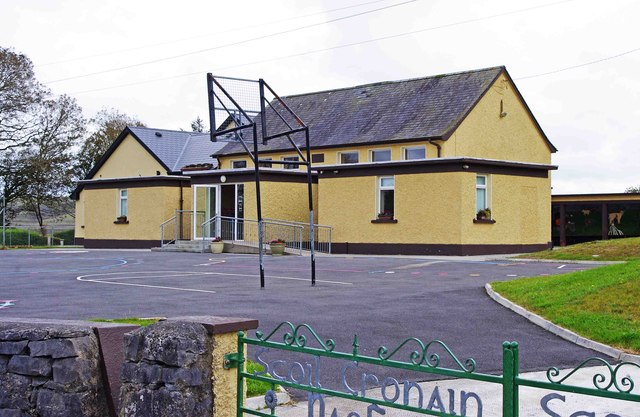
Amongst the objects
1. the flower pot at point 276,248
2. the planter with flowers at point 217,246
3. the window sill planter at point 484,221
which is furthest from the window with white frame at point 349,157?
the window sill planter at point 484,221

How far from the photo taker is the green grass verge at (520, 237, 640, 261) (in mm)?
25266

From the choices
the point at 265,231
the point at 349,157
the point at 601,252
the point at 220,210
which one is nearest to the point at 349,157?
the point at 349,157

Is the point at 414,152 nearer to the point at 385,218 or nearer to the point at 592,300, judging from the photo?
the point at 385,218

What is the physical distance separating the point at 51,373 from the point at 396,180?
27.2 m

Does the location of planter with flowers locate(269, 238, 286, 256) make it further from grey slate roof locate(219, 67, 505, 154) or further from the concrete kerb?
the concrete kerb

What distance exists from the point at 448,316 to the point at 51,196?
1970 inches

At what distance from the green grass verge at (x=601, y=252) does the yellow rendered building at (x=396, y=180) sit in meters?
4.90

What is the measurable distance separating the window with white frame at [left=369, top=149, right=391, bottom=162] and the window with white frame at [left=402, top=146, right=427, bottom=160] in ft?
2.83

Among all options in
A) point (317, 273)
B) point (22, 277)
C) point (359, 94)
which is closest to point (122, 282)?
point (22, 277)

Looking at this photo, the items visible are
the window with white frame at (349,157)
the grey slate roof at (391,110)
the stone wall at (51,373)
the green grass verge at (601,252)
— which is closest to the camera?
the stone wall at (51,373)

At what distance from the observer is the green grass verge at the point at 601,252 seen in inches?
995

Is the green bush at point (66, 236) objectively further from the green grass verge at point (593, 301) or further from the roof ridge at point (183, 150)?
the green grass verge at point (593, 301)

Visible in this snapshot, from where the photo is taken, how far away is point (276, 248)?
3319cm

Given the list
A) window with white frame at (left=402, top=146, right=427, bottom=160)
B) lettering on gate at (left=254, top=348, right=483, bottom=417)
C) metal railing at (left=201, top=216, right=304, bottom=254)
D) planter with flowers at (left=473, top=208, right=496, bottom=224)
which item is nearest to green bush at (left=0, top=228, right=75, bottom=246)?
metal railing at (left=201, top=216, right=304, bottom=254)
